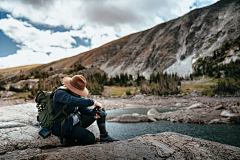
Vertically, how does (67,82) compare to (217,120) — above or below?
above

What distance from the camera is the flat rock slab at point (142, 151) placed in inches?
120

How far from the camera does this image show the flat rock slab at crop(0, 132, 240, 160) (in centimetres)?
304

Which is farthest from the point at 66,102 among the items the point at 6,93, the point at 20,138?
the point at 6,93

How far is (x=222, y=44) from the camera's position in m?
78.3

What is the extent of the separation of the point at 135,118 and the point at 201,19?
382 feet

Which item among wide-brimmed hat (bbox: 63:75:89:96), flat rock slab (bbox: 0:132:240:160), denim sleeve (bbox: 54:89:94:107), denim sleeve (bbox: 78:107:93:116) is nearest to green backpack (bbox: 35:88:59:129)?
denim sleeve (bbox: 54:89:94:107)

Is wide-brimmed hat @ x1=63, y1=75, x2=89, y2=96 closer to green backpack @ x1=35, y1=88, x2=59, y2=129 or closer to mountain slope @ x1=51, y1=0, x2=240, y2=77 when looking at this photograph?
green backpack @ x1=35, y1=88, x2=59, y2=129

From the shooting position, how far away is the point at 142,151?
334 centimetres

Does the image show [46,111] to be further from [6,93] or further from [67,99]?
[6,93]

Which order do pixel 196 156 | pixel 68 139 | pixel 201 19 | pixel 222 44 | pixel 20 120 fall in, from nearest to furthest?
pixel 196 156
pixel 68 139
pixel 20 120
pixel 222 44
pixel 201 19

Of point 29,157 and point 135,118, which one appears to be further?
point 135,118

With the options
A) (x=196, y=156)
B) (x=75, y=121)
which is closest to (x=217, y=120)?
(x=196, y=156)

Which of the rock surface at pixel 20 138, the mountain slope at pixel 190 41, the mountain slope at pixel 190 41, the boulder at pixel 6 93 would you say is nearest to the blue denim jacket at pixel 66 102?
the rock surface at pixel 20 138

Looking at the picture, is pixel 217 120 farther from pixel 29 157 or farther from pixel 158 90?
pixel 158 90
